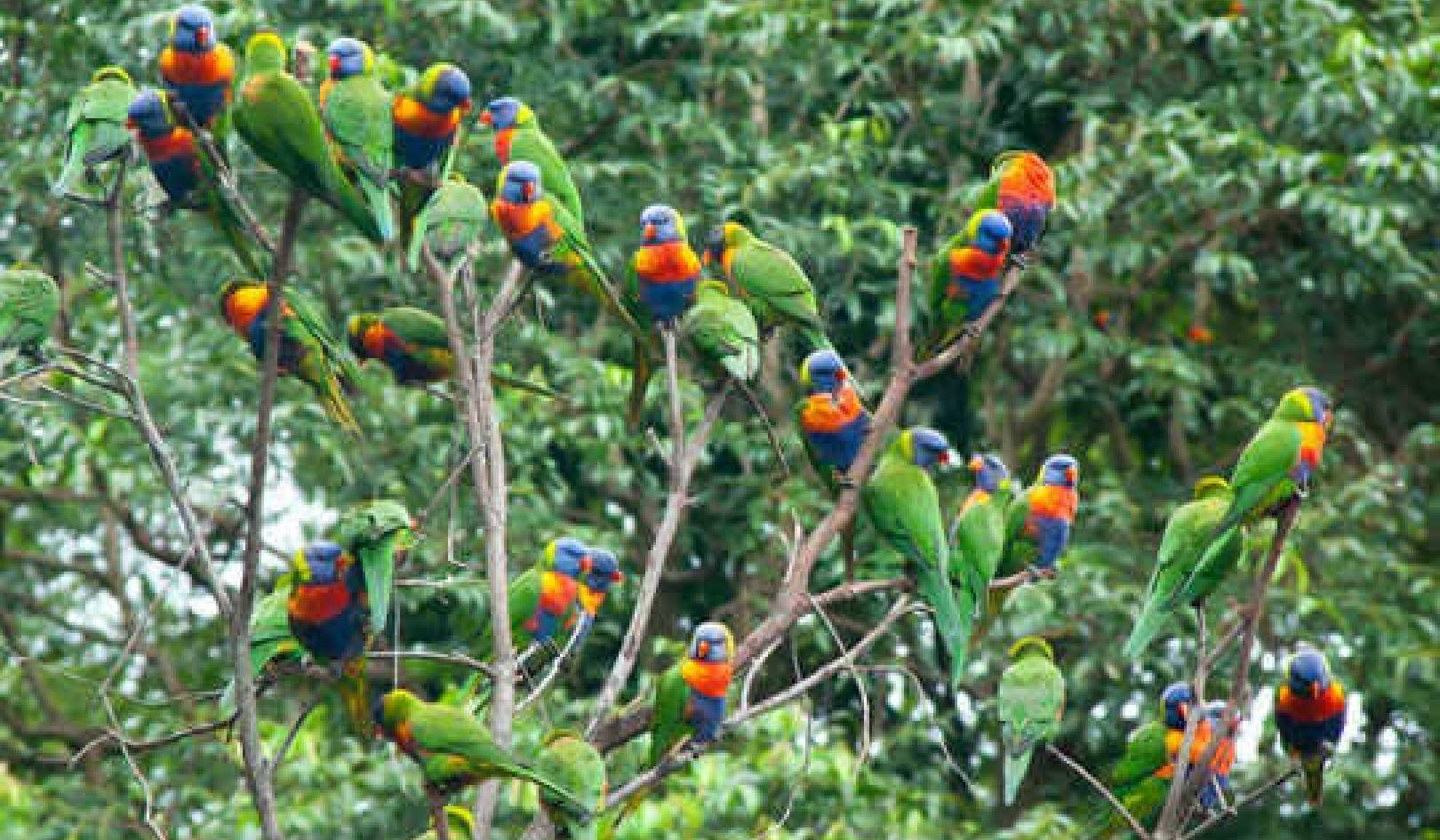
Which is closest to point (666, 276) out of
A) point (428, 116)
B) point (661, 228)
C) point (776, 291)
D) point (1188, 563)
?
point (661, 228)

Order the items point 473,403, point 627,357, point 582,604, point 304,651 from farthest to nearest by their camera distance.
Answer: point 627,357 < point 582,604 < point 304,651 < point 473,403

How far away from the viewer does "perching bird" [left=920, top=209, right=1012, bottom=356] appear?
3664 mm

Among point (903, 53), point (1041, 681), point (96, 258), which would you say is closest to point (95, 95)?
point (1041, 681)

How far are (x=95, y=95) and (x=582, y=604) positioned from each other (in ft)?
4.85

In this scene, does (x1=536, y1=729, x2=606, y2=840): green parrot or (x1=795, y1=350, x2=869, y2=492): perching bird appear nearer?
(x1=536, y1=729, x2=606, y2=840): green parrot

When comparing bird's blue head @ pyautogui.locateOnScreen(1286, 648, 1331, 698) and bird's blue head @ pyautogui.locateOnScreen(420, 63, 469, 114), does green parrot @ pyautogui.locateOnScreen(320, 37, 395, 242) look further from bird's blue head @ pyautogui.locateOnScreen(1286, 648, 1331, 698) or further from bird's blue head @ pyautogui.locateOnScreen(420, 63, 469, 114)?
bird's blue head @ pyautogui.locateOnScreen(1286, 648, 1331, 698)

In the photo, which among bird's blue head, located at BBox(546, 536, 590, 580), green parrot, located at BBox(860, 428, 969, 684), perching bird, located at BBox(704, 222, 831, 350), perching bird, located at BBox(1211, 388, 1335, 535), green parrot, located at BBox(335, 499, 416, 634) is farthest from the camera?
bird's blue head, located at BBox(546, 536, 590, 580)

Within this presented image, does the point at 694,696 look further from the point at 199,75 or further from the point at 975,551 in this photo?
the point at 199,75

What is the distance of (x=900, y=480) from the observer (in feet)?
11.7

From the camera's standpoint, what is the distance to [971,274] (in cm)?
368

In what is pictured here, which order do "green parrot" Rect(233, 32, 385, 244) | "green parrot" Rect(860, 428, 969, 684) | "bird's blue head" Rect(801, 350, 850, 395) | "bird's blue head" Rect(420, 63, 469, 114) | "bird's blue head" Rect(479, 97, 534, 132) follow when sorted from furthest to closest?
"bird's blue head" Rect(479, 97, 534, 132)
"bird's blue head" Rect(801, 350, 850, 395)
"green parrot" Rect(860, 428, 969, 684)
"bird's blue head" Rect(420, 63, 469, 114)
"green parrot" Rect(233, 32, 385, 244)

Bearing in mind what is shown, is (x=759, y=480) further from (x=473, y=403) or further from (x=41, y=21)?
(x=473, y=403)

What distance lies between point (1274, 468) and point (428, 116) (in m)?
1.42

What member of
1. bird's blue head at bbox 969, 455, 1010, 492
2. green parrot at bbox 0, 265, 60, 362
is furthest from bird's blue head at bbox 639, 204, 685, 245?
green parrot at bbox 0, 265, 60, 362
